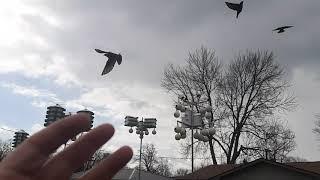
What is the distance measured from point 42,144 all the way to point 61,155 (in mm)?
90

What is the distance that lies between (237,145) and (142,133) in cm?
1524

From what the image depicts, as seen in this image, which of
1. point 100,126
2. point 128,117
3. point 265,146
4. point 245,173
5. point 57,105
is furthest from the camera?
point 265,146

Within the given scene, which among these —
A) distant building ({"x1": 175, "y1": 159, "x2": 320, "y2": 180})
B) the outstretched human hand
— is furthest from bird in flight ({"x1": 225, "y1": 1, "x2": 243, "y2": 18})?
distant building ({"x1": 175, "y1": 159, "x2": 320, "y2": 180})

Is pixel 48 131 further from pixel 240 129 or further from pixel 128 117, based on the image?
pixel 240 129

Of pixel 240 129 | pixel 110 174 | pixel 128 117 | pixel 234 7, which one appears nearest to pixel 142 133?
pixel 128 117

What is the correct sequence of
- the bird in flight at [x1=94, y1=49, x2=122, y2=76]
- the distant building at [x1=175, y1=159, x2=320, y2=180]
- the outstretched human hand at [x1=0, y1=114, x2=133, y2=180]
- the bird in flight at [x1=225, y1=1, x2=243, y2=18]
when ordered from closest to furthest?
the outstretched human hand at [x1=0, y1=114, x2=133, y2=180], the bird in flight at [x1=94, y1=49, x2=122, y2=76], the bird in flight at [x1=225, y1=1, x2=243, y2=18], the distant building at [x1=175, y1=159, x2=320, y2=180]

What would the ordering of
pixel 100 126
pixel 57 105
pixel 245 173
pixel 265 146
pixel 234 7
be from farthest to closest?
pixel 265 146 < pixel 57 105 < pixel 245 173 < pixel 234 7 < pixel 100 126

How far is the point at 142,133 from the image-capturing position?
1152 inches

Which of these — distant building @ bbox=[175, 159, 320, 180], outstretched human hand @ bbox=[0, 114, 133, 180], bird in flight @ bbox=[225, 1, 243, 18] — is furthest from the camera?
distant building @ bbox=[175, 159, 320, 180]

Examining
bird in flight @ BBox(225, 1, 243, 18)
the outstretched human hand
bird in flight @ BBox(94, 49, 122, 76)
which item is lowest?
the outstretched human hand

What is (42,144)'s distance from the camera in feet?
4.15

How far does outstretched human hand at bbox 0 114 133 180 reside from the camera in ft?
4.08

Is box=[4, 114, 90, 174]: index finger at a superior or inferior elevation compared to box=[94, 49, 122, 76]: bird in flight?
inferior

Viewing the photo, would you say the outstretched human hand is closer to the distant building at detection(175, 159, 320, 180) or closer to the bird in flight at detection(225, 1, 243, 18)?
the bird in flight at detection(225, 1, 243, 18)
